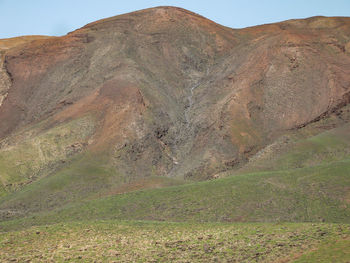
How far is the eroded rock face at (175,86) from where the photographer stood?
6166 cm

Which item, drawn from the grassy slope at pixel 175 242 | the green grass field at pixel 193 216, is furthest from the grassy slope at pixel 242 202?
the grassy slope at pixel 175 242

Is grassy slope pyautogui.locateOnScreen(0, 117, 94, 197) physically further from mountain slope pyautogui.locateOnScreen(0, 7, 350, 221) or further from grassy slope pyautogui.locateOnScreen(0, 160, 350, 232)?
grassy slope pyautogui.locateOnScreen(0, 160, 350, 232)

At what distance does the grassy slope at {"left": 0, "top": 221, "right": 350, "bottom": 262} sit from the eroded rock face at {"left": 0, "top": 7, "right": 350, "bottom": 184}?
27.1 metres

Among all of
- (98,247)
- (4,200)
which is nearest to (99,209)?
(98,247)

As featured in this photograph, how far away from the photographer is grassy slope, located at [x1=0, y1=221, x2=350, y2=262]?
22594 millimetres

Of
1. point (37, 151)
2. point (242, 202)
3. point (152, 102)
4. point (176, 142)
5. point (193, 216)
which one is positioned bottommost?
point (193, 216)

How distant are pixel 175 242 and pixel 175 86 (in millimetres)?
55541

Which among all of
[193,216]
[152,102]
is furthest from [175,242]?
[152,102]

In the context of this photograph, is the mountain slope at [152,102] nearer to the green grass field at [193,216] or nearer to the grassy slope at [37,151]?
the grassy slope at [37,151]

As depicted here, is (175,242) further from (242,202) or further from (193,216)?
(242,202)

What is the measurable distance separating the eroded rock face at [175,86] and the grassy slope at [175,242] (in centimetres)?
2714

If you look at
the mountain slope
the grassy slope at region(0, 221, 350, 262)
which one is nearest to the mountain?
the grassy slope at region(0, 221, 350, 262)

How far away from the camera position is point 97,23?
91375mm

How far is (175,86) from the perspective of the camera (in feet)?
259
